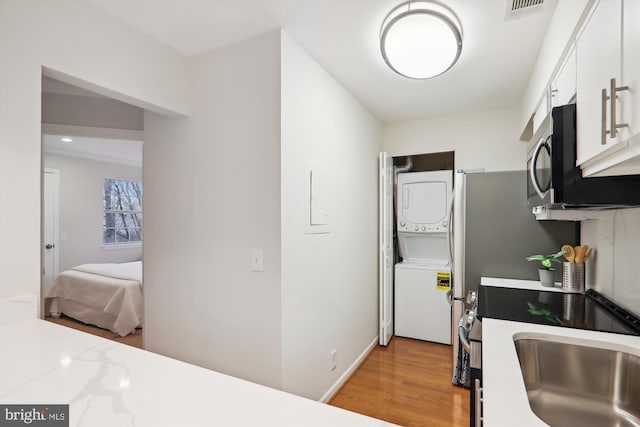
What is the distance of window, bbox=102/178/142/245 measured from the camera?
5762 millimetres

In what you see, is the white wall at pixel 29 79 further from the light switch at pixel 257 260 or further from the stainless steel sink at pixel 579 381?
the stainless steel sink at pixel 579 381

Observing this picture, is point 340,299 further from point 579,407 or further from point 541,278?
point 579,407

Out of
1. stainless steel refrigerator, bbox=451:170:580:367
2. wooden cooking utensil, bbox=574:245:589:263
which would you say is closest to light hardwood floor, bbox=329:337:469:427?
stainless steel refrigerator, bbox=451:170:580:367

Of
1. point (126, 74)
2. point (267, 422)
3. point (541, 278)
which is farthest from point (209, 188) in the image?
point (541, 278)

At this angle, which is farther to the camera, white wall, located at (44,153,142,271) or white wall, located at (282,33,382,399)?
white wall, located at (44,153,142,271)

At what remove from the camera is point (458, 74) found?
2320 mm

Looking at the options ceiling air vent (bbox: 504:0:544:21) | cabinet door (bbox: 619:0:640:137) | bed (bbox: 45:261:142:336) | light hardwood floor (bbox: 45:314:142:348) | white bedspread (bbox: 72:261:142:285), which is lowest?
light hardwood floor (bbox: 45:314:142:348)

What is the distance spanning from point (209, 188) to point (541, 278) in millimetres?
2228

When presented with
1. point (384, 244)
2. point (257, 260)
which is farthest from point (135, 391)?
point (384, 244)

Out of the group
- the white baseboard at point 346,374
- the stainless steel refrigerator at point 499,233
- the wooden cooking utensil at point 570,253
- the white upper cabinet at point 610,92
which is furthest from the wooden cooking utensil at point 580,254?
the white baseboard at point 346,374

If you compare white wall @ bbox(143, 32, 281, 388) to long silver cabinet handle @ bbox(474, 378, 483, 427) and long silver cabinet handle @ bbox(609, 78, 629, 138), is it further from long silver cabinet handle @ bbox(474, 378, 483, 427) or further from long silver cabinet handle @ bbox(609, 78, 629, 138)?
long silver cabinet handle @ bbox(609, 78, 629, 138)

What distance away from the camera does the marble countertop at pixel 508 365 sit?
76 centimetres

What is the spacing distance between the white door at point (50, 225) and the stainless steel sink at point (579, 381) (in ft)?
20.0

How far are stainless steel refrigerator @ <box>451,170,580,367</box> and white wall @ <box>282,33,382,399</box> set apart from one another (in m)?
0.85
